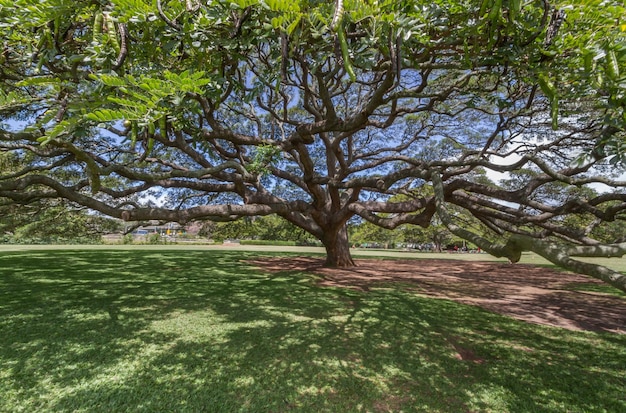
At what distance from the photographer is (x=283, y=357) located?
3721 millimetres

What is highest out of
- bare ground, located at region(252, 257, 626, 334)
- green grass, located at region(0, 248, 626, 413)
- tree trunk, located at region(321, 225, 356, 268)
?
tree trunk, located at region(321, 225, 356, 268)

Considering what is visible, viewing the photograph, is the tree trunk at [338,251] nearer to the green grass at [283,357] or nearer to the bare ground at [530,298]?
the bare ground at [530,298]

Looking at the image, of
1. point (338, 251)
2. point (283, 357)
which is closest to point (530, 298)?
point (338, 251)

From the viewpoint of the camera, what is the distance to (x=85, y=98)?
2270 millimetres

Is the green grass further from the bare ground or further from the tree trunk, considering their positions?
the tree trunk

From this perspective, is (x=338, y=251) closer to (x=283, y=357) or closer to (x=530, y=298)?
(x=530, y=298)

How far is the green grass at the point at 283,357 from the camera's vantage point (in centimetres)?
288

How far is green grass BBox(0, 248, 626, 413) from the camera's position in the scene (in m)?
2.88

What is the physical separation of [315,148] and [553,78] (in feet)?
36.0

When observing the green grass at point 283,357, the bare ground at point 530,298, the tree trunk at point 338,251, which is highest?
the tree trunk at point 338,251

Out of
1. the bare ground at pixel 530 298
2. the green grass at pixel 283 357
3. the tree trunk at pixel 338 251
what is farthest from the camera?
the tree trunk at pixel 338 251

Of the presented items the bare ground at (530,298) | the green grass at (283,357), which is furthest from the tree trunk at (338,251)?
the green grass at (283,357)

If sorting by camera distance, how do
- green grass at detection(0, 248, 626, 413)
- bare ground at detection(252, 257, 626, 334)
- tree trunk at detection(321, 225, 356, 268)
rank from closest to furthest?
green grass at detection(0, 248, 626, 413) < bare ground at detection(252, 257, 626, 334) < tree trunk at detection(321, 225, 356, 268)

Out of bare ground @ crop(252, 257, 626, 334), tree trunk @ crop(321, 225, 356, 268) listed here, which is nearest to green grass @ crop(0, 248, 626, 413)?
bare ground @ crop(252, 257, 626, 334)
